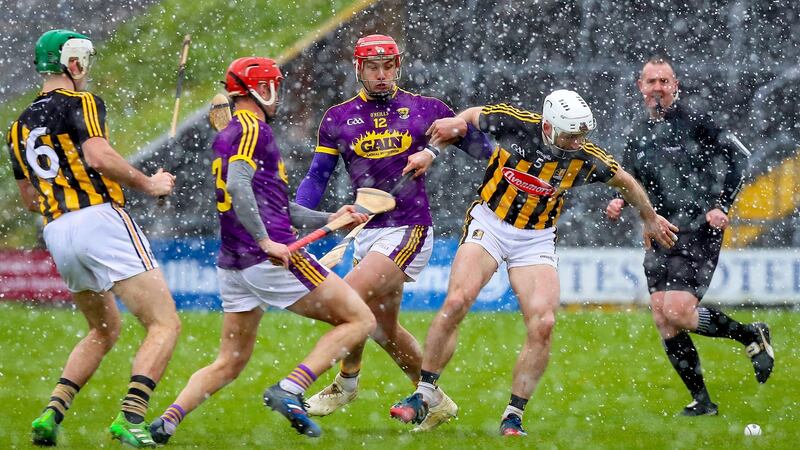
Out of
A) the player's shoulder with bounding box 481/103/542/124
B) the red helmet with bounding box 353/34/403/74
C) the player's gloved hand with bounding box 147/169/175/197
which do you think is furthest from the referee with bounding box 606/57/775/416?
the player's gloved hand with bounding box 147/169/175/197

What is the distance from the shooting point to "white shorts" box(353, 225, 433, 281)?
7723 mm

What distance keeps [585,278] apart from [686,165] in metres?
6.31

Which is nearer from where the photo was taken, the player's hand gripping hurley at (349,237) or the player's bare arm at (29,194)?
the player's bare arm at (29,194)

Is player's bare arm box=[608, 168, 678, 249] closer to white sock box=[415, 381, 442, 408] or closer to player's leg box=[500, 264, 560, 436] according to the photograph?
player's leg box=[500, 264, 560, 436]

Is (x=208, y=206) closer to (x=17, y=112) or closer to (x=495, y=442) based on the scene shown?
(x=17, y=112)

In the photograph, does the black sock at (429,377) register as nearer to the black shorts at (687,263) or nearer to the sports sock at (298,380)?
the sports sock at (298,380)

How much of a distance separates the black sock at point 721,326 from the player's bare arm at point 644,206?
3.12ft

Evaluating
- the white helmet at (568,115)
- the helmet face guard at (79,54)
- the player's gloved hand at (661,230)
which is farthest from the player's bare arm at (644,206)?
the helmet face guard at (79,54)

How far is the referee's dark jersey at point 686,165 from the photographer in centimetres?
853

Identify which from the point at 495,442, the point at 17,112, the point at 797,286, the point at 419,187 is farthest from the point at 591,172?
the point at 17,112

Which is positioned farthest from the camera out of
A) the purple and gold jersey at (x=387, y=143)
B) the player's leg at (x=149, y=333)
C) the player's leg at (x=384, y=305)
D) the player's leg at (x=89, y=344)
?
the purple and gold jersey at (x=387, y=143)

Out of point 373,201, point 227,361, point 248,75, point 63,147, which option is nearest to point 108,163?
point 63,147

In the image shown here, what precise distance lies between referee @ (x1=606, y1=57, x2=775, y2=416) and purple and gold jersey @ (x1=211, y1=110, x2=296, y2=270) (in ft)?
8.65

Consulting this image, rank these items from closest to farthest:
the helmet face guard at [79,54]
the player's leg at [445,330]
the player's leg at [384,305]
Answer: the helmet face guard at [79,54] → the player's leg at [445,330] → the player's leg at [384,305]
